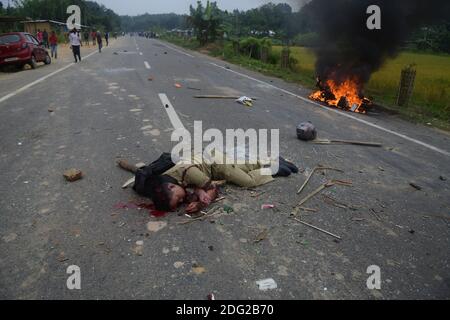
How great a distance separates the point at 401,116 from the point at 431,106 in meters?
1.86

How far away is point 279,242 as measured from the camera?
2.97 meters

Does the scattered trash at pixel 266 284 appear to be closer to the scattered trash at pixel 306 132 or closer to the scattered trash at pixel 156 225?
the scattered trash at pixel 156 225

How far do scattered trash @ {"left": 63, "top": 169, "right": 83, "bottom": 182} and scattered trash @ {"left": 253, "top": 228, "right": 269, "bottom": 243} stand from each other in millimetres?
2311

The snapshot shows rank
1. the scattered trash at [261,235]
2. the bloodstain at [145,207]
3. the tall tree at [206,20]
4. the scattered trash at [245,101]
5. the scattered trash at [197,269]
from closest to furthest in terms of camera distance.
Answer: the scattered trash at [197,269] → the scattered trash at [261,235] → the bloodstain at [145,207] → the scattered trash at [245,101] → the tall tree at [206,20]

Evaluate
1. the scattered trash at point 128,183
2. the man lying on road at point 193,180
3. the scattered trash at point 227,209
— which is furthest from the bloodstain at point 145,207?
the scattered trash at point 227,209

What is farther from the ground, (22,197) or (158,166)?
(158,166)

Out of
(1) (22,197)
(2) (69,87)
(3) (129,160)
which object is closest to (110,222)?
(1) (22,197)

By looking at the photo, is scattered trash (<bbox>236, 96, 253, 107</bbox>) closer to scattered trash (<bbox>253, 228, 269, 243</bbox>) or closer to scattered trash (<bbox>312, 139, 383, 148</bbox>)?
scattered trash (<bbox>312, 139, 383, 148</bbox>)

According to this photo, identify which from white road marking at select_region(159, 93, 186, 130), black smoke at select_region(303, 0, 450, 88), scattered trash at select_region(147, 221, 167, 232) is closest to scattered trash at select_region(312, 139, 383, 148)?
white road marking at select_region(159, 93, 186, 130)

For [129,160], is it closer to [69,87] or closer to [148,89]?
[148,89]

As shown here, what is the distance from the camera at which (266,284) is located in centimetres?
249

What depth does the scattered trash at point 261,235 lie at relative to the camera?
9.86 ft

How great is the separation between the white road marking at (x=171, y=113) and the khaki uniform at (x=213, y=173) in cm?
226

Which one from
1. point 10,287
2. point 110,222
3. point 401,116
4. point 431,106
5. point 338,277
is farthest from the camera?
point 431,106
